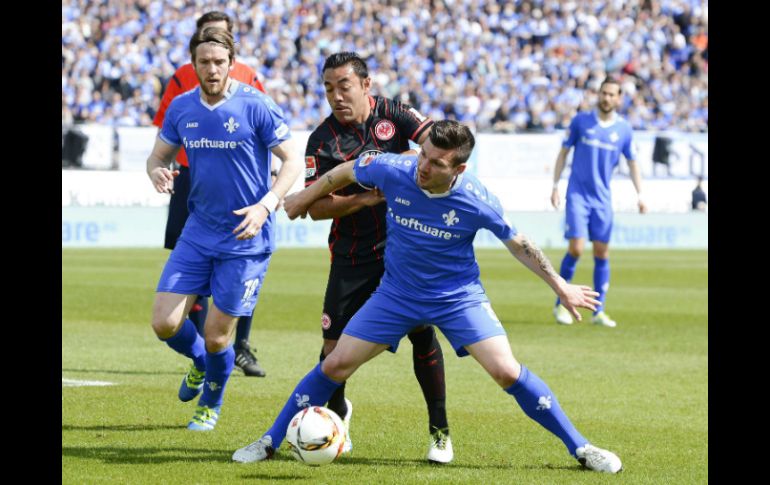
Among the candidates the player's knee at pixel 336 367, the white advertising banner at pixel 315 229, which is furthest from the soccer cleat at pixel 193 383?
the white advertising banner at pixel 315 229

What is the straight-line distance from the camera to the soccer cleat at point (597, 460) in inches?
246

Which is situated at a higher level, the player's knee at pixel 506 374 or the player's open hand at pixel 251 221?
the player's open hand at pixel 251 221

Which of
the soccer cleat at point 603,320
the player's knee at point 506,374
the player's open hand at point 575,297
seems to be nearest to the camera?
the player's open hand at point 575,297

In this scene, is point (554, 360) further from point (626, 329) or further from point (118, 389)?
point (118, 389)

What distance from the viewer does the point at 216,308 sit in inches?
288

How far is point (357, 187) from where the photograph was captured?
23.2ft

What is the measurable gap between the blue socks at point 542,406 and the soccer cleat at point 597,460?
40 millimetres

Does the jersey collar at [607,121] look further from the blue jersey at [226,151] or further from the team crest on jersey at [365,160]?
the team crest on jersey at [365,160]

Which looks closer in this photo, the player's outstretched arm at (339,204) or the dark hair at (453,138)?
the dark hair at (453,138)

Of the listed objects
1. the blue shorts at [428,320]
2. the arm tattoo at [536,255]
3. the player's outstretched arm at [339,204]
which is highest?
the player's outstretched arm at [339,204]

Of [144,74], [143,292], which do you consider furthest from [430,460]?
[144,74]

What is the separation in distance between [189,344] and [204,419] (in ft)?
1.97

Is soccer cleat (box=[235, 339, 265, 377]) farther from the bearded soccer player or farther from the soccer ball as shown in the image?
the soccer ball
